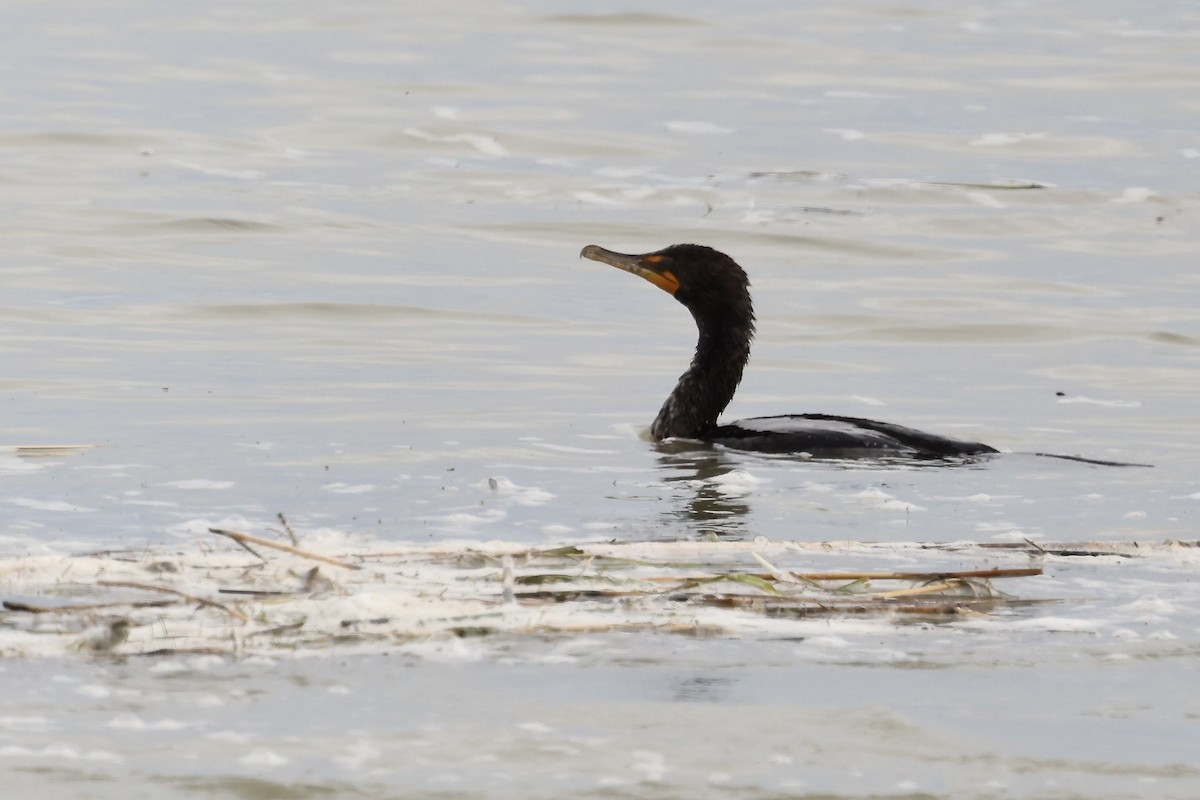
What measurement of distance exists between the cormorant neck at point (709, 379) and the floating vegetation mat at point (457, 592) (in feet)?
12.3

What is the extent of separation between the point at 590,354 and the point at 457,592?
8.56 m

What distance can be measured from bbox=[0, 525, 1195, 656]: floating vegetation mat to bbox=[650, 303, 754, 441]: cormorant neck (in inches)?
148

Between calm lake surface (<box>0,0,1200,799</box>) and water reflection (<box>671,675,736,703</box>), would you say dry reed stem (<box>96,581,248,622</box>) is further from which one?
water reflection (<box>671,675,736,703</box>)

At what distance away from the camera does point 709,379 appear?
34.1 feet

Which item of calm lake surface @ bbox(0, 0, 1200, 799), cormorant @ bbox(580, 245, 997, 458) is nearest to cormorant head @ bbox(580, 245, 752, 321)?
cormorant @ bbox(580, 245, 997, 458)

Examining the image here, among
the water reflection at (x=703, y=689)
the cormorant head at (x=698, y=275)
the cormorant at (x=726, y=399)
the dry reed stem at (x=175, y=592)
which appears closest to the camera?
the water reflection at (x=703, y=689)

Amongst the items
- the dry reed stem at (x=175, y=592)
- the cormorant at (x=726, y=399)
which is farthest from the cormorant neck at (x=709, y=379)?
the dry reed stem at (x=175, y=592)

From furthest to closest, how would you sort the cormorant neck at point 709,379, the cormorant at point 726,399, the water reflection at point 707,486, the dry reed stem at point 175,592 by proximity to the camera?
the cormorant neck at point 709,379 < the cormorant at point 726,399 < the water reflection at point 707,486 < the dry reed stem at point 175,592

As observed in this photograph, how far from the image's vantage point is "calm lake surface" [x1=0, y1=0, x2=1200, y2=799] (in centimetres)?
446

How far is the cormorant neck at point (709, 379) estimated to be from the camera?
10234 mm

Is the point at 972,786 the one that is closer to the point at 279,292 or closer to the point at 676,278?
the point at 676,278

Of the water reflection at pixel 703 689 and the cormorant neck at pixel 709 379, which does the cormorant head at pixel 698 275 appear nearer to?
the cormorant neck at pixel 709 379

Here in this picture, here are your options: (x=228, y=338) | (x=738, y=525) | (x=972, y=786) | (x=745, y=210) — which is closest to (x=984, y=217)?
(x=745, y=210)

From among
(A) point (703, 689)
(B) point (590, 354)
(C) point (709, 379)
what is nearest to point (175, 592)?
(A) point (703, 689)
